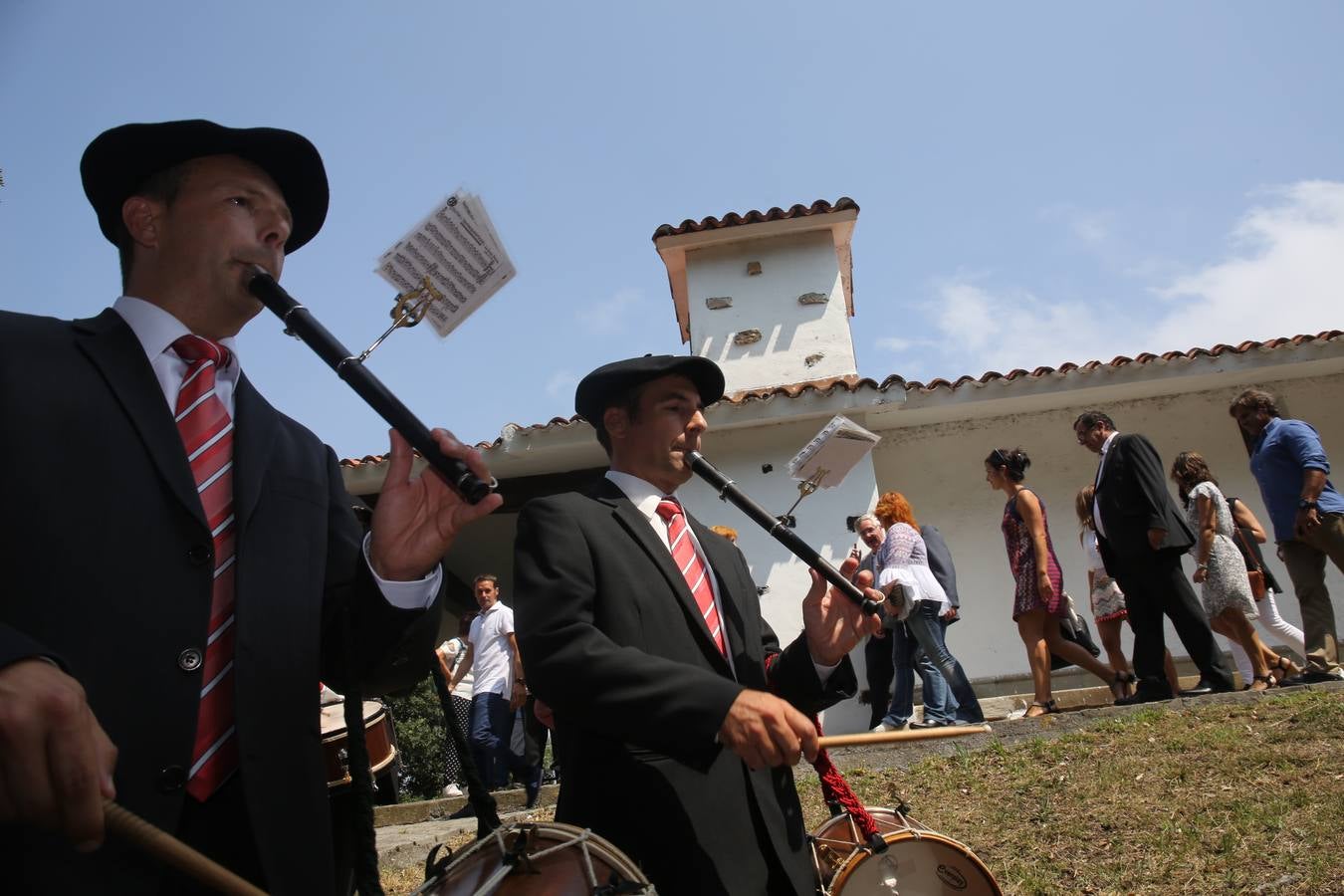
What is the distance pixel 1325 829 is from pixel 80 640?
179 inches

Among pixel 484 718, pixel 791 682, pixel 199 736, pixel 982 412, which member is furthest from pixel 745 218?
pixel 199 736

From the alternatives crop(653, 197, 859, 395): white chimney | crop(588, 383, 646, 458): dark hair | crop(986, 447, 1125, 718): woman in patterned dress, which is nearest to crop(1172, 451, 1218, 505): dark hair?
crop(986, 447, 1125, 718): woman in patterned dress

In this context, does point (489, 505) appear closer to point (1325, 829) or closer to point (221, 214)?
point (221, 214)

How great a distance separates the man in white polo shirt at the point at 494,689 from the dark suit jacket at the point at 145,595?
625cm

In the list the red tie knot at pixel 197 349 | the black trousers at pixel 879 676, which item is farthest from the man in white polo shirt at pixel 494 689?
the red tie knot at pixel 197 349

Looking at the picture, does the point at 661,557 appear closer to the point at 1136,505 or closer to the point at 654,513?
the point at 654,513

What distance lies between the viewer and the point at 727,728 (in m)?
2.10

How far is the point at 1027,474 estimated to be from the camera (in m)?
11.1

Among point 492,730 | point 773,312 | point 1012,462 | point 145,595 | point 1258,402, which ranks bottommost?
point 492,730

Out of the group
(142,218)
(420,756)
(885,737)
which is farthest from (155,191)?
(420,756)

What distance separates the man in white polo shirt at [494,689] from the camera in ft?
26.7

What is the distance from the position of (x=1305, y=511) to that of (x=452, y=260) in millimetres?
6115

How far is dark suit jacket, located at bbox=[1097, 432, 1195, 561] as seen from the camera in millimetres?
6389

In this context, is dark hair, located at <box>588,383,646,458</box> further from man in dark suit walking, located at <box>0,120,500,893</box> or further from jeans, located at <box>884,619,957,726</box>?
jeans, located at <box>884,619,957,726</box>
